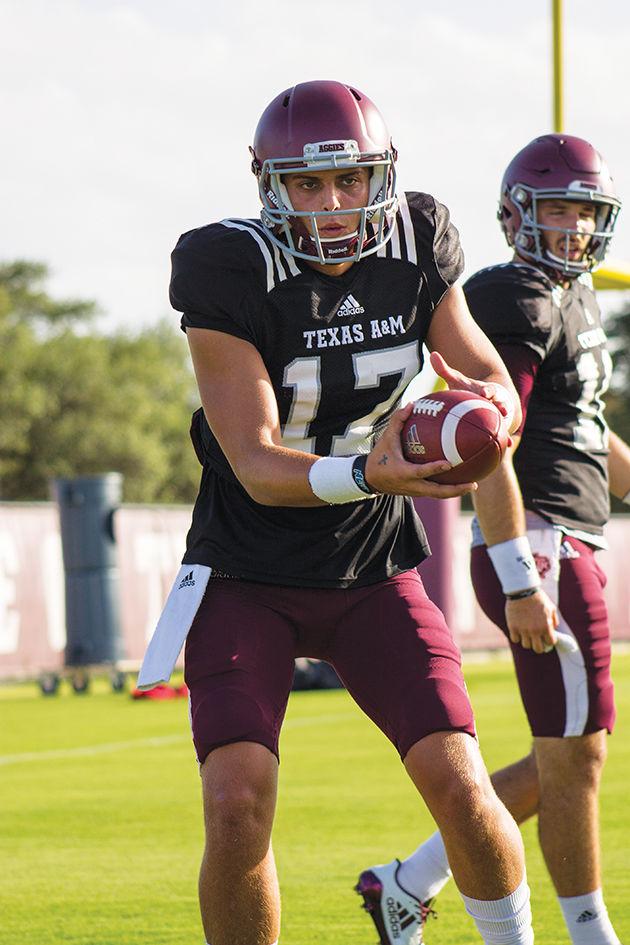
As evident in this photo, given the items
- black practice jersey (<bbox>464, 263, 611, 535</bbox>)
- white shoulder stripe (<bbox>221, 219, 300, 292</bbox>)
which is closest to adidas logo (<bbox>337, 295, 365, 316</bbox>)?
white shoulder stripe (<bbox>221, 219, 300, 292</bbox>)

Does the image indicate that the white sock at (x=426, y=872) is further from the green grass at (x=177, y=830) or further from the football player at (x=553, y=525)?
the green grass at (x=177, y=830)

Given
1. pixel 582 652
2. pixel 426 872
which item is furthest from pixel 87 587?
pixel 582 652

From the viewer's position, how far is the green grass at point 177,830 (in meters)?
5.17

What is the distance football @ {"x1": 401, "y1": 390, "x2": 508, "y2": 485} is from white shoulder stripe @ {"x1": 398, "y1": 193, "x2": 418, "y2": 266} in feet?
1.84

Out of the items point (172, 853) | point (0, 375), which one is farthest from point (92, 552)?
point (0, 375)

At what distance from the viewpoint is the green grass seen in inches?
204

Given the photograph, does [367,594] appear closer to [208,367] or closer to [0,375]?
[208,367]

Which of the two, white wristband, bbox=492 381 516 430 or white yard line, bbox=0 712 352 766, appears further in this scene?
white yard line, bbox=0 712 352 766

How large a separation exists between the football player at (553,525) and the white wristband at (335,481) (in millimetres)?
961

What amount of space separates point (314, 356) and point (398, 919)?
182cm

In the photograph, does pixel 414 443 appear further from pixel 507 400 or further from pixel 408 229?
pixel 408 229

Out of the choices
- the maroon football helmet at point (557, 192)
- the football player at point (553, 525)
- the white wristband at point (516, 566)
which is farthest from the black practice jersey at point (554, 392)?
the white wristband at point (516, 566)

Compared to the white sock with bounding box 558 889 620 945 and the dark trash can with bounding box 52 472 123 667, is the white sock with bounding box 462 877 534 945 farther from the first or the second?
the dark trash can with bounding box 52 472 123 667

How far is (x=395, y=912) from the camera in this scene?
4754 millimetres
